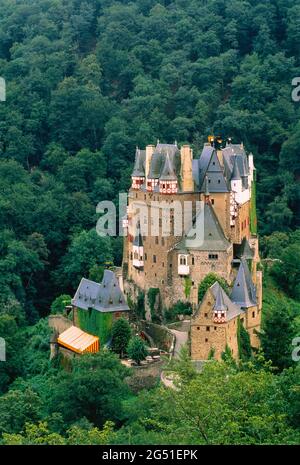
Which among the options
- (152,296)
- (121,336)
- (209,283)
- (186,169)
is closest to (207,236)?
(209,283)

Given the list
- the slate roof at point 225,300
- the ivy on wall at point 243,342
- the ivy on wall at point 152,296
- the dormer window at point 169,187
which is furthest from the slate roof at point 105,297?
the slate roof at point 225,300

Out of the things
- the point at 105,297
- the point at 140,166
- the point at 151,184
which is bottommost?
the point at 105,297

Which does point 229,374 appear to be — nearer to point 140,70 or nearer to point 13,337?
point 13,337

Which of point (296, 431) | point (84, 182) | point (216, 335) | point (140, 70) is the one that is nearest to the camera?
point (296, 431)

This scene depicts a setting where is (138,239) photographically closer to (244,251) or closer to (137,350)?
(244,251)

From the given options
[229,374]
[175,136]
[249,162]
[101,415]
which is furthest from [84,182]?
[229,374]

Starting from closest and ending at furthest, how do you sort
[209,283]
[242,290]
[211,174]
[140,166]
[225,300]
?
[225,300] < [209,283] < [242,290] < [211,174] < [140,166]

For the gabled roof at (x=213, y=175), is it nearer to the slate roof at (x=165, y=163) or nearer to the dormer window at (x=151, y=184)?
the slate roof at (x=165, y=163)
